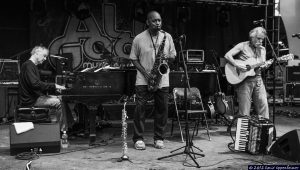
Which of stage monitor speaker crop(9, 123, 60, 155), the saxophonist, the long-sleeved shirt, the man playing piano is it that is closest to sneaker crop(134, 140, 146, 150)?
the saxophonist

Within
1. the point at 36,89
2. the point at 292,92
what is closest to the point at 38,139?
the point at 36,89

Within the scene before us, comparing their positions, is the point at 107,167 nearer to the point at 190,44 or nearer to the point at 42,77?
the point at 42,77

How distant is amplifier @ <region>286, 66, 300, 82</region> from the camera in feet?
38.1

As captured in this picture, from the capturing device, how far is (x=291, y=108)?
37.2 feet

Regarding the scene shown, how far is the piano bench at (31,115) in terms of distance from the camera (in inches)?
207

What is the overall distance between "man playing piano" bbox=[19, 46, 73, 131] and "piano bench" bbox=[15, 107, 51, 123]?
1.08 ft

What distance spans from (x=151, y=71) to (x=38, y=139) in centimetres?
187

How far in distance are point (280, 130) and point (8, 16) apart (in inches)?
280

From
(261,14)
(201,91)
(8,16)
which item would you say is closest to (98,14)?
(8,16)

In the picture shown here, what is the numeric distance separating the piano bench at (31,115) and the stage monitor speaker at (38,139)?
154 millimetres

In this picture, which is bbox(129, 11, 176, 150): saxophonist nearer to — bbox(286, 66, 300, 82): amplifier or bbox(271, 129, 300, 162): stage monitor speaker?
bbox(271, 129, 300, 162): stage monitor speaker

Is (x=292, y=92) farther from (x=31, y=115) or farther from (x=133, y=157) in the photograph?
(x=31, y=115)

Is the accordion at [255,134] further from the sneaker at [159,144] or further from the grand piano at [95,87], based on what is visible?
the grand piano at [95,87]

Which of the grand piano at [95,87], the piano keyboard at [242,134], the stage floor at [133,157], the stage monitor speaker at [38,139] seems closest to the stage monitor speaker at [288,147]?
the stage floor at [133,157]
